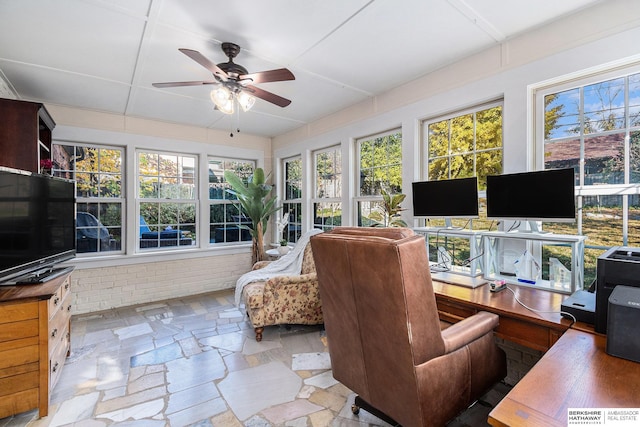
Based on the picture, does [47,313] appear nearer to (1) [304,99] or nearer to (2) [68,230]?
(2) [68,230]

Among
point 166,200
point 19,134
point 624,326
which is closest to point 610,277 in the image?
point 624,326

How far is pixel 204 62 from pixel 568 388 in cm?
260

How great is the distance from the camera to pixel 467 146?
2736 millimetres

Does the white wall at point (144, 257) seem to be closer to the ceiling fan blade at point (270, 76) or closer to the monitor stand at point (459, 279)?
the ceiling fan blade at point (270, 76)

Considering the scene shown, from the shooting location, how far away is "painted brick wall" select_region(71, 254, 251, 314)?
12.5ft

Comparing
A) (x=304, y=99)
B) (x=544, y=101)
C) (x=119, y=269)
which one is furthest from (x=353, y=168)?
(x=119, y=269)

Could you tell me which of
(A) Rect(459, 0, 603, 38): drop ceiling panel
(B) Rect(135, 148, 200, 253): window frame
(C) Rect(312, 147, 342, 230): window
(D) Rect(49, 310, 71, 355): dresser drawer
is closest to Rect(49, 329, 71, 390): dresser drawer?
(D) Rect(49, 310, 71, 355): dresser drawer

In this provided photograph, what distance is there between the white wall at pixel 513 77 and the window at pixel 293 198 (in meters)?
1.70

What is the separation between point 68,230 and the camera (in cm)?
267

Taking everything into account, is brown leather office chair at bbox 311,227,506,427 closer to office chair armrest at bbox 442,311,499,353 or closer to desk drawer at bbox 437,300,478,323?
office chair armrest at bbox 442,311,499,353

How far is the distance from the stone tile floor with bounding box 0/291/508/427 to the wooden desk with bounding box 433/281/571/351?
659mm

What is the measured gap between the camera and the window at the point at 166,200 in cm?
437

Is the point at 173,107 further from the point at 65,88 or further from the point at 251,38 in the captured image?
the point at 251,38

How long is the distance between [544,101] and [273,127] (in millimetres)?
3617
